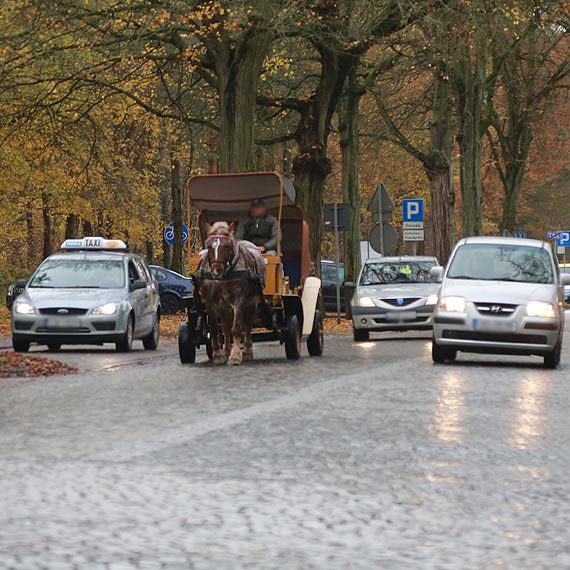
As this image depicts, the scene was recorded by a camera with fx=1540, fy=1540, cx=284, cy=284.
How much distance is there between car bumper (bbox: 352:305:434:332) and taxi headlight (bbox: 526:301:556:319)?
27.9 feet

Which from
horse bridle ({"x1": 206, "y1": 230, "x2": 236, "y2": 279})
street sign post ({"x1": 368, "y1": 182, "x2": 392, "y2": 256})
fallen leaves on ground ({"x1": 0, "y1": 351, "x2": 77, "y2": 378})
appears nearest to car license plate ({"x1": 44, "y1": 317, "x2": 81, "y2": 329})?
fallen leaves on ground ({"x1": 0, "y1": 351, "x2": 77, "y2": 378})

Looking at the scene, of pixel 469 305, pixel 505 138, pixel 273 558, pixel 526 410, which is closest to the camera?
pixel 273 558

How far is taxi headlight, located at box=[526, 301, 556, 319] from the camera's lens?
19.9 meters

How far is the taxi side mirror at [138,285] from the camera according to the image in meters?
25.6

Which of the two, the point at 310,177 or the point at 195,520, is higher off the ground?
the point at 310,177

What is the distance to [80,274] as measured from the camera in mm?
25672

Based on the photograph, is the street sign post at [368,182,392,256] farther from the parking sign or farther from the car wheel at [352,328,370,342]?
the car wheel at [352,328,370,342]

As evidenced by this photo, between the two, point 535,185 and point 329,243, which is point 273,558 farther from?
point 329,243

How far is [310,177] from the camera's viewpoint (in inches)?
1328

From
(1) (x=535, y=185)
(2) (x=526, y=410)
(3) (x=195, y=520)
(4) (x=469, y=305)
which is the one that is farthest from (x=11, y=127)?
(1) (x=535, y=185)

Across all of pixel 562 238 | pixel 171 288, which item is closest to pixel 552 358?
pixel 171 288

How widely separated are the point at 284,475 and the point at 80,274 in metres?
17.2

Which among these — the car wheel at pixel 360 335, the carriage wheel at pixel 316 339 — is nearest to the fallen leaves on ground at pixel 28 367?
the carriage wheel at pixel 316 339

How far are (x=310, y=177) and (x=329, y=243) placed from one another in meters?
44.8
